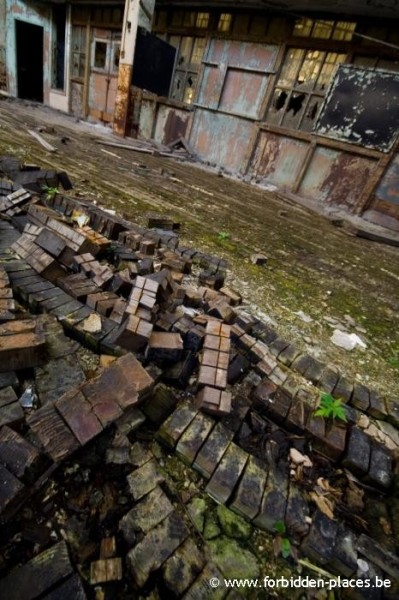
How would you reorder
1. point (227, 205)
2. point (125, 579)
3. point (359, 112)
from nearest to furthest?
point (125, 579), point (227, 205), point (359, 112)

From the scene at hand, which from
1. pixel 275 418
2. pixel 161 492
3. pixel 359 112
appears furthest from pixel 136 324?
pixel 359 112

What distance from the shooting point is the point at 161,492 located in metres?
1.36

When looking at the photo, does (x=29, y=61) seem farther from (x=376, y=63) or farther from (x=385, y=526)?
(x=385, y=526)

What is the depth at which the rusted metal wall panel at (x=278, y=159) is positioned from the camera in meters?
7.70

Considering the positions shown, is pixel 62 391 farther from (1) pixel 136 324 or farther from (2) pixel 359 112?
(2) pixel 359 112

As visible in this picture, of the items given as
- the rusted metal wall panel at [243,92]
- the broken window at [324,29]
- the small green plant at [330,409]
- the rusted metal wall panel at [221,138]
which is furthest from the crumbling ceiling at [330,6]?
the small green plant at [330,409]

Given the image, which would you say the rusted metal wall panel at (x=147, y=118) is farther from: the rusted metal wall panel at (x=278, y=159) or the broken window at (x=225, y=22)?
the rusted metal wall panel at (x=278, y=159)

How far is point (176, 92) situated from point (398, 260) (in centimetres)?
836

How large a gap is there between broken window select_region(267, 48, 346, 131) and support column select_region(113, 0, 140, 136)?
4.01 meters

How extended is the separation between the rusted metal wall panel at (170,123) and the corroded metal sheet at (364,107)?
14.1 ft

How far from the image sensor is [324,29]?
6855 mm

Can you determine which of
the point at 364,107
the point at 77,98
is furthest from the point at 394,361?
the point at 77,98

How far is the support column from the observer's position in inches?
314

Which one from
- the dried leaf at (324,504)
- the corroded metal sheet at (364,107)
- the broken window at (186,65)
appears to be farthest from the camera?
the broken window at (186,65)
